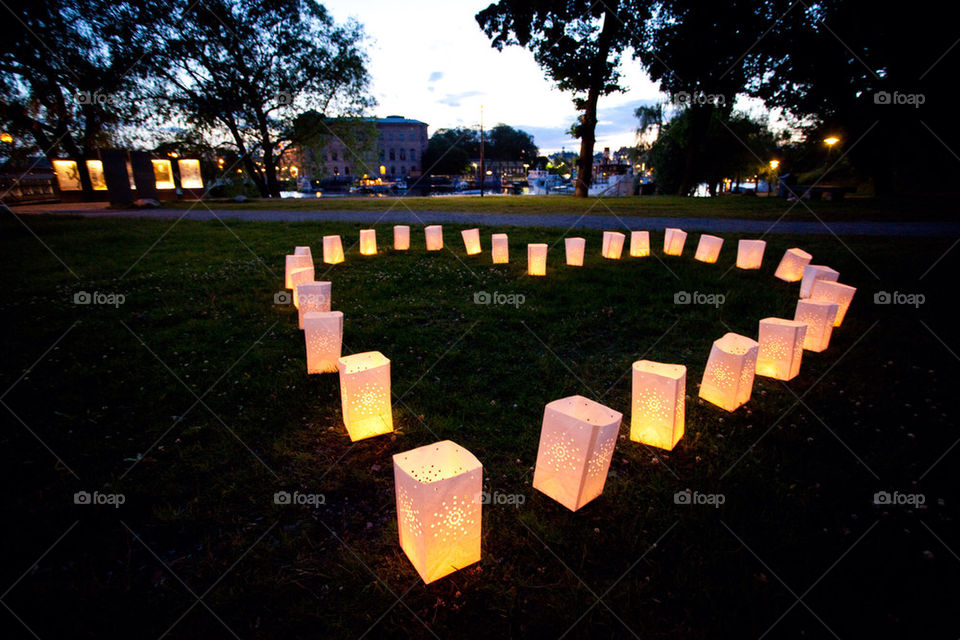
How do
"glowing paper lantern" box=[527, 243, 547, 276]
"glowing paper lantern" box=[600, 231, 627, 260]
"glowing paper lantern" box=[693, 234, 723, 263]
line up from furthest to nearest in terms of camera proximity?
"glowing paper lantern" box=[600, 231, 627, 260], "glowing paper lantern" box=[693, 234, 723, 263], "glowing paper lantern" box=[527, 243, 547, 276]

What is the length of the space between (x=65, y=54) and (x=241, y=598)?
991 inches

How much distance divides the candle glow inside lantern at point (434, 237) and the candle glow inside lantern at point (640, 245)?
4.19 meters

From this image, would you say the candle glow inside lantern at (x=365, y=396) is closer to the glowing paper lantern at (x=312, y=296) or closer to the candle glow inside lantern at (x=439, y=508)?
the candle glow inside lantern at (x=439, y=508)

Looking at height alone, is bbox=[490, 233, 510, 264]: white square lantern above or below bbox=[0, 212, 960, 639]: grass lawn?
above

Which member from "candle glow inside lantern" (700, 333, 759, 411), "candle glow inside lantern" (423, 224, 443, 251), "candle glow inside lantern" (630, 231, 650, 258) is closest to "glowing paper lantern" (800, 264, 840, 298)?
"candle glow inside lantern" (700, 333, 759, 411)

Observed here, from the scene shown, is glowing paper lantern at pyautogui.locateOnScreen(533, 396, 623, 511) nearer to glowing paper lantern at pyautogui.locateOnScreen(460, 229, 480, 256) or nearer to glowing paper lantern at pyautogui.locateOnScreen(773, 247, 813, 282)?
glowing paper lantern at pyautogui.locateOnScreen(773, 247, 813, 282)

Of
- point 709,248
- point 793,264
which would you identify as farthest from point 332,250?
point 793,264

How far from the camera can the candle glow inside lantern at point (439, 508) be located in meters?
2.02

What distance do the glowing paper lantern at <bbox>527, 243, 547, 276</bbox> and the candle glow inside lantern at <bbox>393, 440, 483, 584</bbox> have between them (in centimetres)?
569

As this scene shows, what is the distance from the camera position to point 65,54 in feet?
56.5

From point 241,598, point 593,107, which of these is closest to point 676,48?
point 593,107

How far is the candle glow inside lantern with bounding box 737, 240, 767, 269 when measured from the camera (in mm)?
7527

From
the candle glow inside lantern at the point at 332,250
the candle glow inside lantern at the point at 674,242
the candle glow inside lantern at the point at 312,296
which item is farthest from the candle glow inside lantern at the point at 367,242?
the candle glow inside lantern at the point at 674,242

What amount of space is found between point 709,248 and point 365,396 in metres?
7.47
